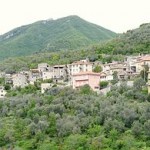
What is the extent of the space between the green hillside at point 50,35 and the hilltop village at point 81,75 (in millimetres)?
59942

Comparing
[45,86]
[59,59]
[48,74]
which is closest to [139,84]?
[45,86]

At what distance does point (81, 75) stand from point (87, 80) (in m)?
1.07

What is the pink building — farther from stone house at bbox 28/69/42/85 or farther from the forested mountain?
the forested mountain

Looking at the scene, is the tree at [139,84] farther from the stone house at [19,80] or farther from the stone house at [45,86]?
the stone house at [19,80]

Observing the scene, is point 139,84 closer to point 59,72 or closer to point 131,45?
point 59,72

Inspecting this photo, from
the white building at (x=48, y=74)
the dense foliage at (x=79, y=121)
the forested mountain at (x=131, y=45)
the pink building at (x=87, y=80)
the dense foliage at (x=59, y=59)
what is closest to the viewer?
the dense foliage at (x=79, y=121)

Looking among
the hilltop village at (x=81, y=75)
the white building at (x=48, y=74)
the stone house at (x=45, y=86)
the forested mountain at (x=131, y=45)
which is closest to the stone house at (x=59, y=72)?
the hilltop village at (x=81, y=75)

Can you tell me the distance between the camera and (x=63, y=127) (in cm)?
4419

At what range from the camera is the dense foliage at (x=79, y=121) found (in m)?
41.1

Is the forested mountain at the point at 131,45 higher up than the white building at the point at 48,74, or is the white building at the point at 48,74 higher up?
the forested mountain at the point at 131,45

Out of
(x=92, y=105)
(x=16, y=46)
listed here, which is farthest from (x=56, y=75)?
(x=16, y=46)

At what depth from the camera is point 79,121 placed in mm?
44688

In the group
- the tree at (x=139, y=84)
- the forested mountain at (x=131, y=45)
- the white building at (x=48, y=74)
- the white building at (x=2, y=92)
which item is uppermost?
the forested mountain at (x=131, y=45)

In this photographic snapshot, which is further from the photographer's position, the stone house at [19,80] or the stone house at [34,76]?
the stone house at [34,76]
